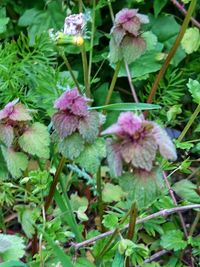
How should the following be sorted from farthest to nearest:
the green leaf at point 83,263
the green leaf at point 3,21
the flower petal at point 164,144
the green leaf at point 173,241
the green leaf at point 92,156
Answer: the green leaf at point 3,21 → the green leaf at point 173,241 → the green leaf at point 83,263 → the green leaf at point 92,156 → the flower petal at point 164,144

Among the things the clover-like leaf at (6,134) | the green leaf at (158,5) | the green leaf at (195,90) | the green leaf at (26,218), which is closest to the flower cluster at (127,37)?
the green leaf at (195,90)

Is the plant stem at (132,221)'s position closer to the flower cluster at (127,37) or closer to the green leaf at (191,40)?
the flower cluster at (127,37)

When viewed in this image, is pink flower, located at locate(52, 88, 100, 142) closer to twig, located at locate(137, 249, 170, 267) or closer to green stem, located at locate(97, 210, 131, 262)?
green stem, located at locate(97, 210, 131, 262)

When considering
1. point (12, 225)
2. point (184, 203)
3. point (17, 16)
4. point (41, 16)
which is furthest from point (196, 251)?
point (17, 16)

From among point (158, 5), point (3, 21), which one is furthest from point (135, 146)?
point (158, 5)

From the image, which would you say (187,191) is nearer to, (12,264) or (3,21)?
Answer: (12,264)

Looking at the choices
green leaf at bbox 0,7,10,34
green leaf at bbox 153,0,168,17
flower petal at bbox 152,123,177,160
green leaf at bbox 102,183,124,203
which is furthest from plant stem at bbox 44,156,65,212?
green leaf at bbox 153,0,168,17
